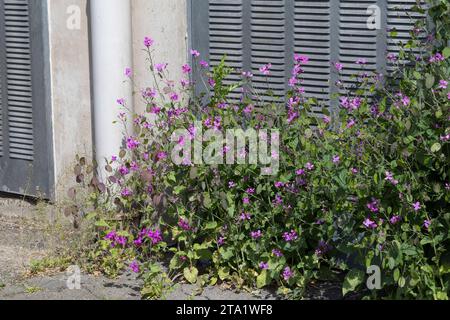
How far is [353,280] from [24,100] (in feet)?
9.36

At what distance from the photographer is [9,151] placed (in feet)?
23.8

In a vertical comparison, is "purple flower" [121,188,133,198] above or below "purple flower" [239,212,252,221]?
above

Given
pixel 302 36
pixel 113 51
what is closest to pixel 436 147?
pixel 302 36

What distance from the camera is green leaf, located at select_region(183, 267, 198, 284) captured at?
5.92 meters

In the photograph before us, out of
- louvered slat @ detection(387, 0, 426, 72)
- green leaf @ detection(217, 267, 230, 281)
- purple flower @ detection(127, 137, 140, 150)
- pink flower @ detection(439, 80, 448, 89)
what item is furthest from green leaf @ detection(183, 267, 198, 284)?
pink flower @ detection(439, 80, 448, 89)

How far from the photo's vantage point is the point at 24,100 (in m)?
7.12

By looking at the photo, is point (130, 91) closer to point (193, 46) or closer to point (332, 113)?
point (193, 46)

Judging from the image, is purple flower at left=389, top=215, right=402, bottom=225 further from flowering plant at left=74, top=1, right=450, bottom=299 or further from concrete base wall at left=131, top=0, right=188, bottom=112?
concrete base wall at left=131, top=0, right=188, bottom=112

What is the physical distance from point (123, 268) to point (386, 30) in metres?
2.06

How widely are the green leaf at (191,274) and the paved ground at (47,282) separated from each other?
4 centimetres

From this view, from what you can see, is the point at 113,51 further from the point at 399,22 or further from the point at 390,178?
the point at 390,178

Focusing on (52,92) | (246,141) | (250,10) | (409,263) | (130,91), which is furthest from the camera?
(52,92)

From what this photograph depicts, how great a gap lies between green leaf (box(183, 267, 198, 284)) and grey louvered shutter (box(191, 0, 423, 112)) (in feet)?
3.68

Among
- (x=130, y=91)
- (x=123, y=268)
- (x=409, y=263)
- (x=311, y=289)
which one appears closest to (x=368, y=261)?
(x=409, y=263)
